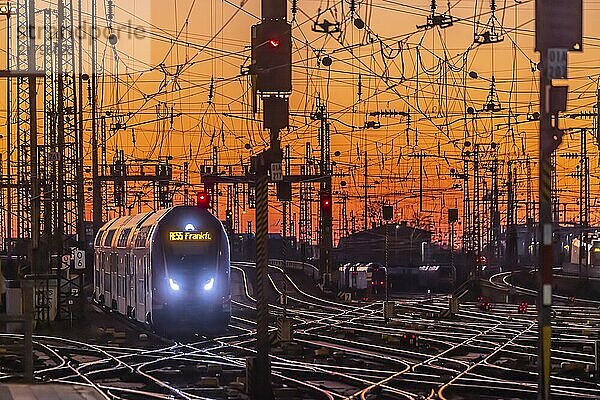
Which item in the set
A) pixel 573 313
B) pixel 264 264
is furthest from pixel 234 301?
pixel 264 264

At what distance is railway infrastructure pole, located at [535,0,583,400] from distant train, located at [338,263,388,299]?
4511cm

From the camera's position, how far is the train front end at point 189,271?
3097cm

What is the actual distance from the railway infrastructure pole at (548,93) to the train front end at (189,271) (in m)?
16.2

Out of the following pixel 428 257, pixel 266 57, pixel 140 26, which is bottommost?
pixel 428 257

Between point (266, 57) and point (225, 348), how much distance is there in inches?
483

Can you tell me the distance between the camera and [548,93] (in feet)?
51.9

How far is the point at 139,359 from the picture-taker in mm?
27984

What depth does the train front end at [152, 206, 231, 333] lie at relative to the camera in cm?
3097

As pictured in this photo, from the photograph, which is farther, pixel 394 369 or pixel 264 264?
pixel 394 369

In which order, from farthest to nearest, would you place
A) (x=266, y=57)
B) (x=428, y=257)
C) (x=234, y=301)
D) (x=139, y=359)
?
(x=428, y=257), (x=234, y=301), (x=139, y=359), (x=266, y=57)

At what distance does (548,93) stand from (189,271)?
1688 centimetres

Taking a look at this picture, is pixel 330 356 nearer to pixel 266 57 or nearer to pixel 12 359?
pixel 12 359

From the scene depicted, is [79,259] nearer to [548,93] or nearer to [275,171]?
[275,171]

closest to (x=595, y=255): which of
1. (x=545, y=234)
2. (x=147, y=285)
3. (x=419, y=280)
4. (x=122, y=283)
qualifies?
(x=419, y=280)
